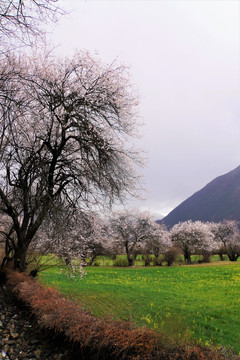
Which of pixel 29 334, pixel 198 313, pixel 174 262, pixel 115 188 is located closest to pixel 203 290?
pixel 198 313

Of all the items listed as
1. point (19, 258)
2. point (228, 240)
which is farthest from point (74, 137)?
point (228, 240)

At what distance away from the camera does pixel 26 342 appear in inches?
198

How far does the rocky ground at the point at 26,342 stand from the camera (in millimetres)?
4453

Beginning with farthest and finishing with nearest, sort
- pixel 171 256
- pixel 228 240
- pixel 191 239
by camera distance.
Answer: pixel 228 240, pixel 191 239, pixel 171 256

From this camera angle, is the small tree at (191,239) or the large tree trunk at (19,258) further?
the small tree at (191,239)

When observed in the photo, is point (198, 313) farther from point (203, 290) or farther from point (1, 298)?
point (1, 298)

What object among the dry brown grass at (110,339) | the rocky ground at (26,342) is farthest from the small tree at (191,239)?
the dry brown grass at (110,339)

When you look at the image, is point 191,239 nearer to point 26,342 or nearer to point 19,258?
point 19,258

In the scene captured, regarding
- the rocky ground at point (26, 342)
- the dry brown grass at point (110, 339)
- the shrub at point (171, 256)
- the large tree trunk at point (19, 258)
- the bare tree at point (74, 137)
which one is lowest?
the shrub at point (171, 256)

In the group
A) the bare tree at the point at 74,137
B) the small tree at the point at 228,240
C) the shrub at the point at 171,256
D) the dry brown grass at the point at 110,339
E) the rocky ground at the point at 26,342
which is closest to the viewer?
the dry brown grass at the point at 110,339

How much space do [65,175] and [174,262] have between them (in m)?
33.1

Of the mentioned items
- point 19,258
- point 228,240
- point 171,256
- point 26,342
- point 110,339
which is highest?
point 19,258

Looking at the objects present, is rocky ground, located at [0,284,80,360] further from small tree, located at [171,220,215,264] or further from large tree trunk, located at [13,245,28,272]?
small tree, located at [171,220,215,264]

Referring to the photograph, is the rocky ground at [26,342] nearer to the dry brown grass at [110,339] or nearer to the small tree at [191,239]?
the dry brown grass at [110,339]
